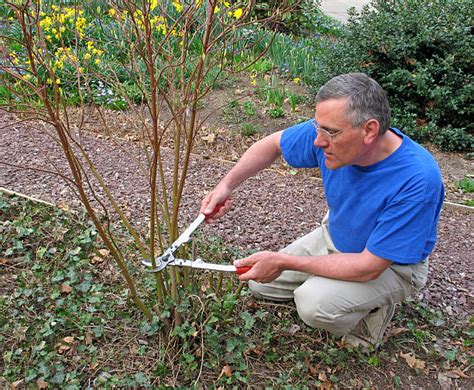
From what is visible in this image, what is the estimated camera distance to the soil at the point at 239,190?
3111 mm

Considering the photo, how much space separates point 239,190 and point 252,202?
20 centimetres

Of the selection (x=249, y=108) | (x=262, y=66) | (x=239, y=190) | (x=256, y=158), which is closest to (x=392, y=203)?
(x=256, y=158)

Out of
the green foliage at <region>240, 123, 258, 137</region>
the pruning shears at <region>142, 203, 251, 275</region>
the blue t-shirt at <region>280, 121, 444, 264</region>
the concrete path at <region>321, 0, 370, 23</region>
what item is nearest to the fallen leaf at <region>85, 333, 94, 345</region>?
the pruning shears at <region>142, 203, 251, 275</region>

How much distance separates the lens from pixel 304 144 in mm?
2412

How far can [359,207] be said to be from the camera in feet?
7.17

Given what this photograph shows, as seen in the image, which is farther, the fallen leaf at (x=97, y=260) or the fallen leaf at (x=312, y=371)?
the fallen leaf at (x=97, y=260)

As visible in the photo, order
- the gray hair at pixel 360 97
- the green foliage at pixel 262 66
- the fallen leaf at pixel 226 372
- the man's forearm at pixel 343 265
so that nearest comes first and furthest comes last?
the gray hair at pixel 360 97
the man's forearm at pixel 343 265
the fallen leaf at pixel 226 372
the green foliage at pixel 262 66

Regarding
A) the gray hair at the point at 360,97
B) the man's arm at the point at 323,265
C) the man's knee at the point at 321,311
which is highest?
the gray hair at the point at 360,97

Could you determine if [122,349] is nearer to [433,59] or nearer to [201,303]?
[201,303]

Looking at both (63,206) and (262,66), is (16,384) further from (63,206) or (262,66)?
(262,66)

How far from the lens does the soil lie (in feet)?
10.2

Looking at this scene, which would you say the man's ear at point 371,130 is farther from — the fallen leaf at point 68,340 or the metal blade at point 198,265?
the fallen leaf at point 68,340

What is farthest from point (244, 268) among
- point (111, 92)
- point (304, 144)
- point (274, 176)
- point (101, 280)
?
point (111, 92)

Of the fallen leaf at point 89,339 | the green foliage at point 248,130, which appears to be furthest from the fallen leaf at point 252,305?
the green foliage at point 248,130
